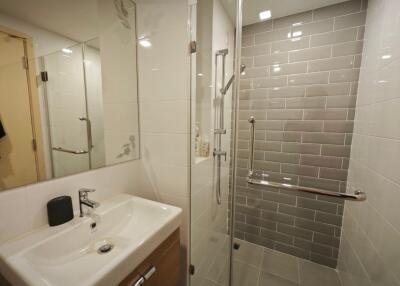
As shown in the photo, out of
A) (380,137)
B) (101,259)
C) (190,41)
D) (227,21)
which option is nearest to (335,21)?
(227,21)

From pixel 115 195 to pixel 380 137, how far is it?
1601mm

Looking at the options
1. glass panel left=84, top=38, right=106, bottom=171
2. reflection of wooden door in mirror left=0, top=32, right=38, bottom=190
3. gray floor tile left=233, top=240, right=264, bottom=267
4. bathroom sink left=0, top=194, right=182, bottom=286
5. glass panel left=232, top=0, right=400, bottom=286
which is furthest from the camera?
gray floor tile left=233, top=240, right=264, bottom=267

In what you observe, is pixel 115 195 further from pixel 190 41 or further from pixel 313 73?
pixel 313 73

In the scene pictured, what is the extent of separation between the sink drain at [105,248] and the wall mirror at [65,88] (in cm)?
41

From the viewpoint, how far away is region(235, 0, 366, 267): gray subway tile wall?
1416 mm

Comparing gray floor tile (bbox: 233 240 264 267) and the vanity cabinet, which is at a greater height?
the vanity cabinet

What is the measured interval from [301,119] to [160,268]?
1.56 m

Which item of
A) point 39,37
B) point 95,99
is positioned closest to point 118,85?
point 95,99

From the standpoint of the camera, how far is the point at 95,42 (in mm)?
1042

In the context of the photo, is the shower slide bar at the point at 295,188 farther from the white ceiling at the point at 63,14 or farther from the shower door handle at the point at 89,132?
the shower door handle at the point at 89,132

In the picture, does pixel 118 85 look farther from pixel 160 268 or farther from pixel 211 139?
pixel 160 268

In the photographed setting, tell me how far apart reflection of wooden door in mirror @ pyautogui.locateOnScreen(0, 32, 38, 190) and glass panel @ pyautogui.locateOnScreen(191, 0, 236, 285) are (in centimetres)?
82

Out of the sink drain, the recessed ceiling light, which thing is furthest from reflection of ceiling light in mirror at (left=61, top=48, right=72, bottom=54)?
the recessed ceiling light

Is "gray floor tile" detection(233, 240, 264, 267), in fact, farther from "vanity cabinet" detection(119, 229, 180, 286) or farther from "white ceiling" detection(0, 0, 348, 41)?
"white ceiling" detection(0, 0, 348, 41)
